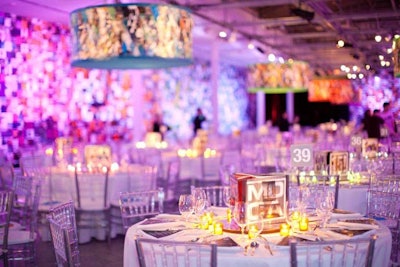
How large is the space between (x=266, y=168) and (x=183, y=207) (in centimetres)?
503

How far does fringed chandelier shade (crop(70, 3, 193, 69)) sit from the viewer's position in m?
4.49

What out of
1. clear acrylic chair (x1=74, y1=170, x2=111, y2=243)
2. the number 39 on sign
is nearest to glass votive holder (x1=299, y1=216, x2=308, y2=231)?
the number 39 on sign

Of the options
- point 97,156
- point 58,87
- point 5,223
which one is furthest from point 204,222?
point 58,87

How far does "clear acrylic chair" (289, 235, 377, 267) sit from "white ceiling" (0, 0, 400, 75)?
22.7 ft

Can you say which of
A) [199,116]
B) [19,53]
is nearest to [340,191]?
[19,53]

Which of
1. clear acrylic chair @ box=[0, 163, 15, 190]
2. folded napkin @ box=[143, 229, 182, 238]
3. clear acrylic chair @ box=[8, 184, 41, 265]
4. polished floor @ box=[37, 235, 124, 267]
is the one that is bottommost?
polished floor @ box=[37, 235, 124, 267]

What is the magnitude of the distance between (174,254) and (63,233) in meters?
0.77

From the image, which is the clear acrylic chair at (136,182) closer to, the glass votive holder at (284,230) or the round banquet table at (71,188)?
the round banquet table at (71,188)

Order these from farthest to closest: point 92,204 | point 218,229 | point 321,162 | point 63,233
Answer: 1. point 92,204
2. point 321,162
3. point 218,229
4. point 63,233

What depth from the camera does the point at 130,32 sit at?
4.48 metres

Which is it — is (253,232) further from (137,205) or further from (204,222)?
(137,205)

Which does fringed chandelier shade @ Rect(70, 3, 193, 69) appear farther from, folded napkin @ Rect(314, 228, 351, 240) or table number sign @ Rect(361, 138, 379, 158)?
table number sign @ Rect(361, 138, 379, 158)

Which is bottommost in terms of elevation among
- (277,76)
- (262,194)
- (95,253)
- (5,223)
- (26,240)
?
(95,253)

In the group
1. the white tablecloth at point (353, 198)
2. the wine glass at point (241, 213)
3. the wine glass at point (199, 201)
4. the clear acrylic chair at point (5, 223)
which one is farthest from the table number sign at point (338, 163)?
the clear acrylic chair at point (5, 223)
